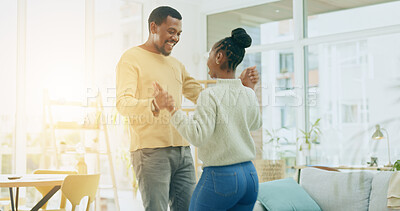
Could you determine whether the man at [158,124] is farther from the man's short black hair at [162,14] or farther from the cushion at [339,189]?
the cushion at [339,189]

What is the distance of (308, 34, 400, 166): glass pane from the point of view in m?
4.58

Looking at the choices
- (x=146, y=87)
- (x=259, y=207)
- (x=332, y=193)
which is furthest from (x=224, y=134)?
(x=332, y=193)

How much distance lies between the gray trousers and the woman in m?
0.27

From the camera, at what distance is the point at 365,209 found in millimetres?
3508

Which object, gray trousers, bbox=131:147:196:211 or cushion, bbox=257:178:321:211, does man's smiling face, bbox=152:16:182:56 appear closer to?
gray trousers, bbox=131:147:196:211

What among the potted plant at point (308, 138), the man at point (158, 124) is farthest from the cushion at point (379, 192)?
the man at point (158, 124)

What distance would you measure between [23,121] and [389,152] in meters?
3.65

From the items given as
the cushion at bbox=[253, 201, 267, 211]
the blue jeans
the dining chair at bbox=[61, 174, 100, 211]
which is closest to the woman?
the blue jeans

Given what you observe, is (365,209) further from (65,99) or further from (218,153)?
(65,99)

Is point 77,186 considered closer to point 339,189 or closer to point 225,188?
point 225,188

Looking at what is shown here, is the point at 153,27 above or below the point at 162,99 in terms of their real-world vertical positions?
above

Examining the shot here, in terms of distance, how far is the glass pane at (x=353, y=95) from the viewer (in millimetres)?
4582

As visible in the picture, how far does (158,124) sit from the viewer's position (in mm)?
2045

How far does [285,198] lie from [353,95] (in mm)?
1774
